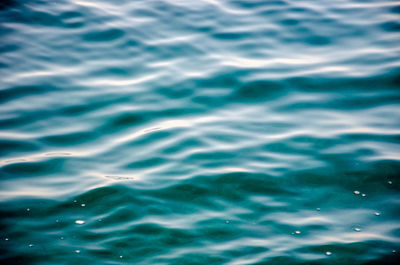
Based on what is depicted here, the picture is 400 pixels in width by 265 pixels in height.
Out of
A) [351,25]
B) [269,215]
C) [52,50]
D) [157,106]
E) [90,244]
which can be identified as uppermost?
[351,25]

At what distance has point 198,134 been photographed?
181 inches

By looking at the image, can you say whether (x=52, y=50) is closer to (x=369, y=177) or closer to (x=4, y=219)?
(x=4, y=219)

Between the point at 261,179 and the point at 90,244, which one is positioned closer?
the point at 90,244

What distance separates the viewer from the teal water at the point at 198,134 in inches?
141

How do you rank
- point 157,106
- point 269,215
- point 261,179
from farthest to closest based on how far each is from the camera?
point 157,106
point 261,179
point 269,215

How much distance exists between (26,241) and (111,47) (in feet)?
10.3

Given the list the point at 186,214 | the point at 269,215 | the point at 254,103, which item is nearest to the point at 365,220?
the point at 269,215

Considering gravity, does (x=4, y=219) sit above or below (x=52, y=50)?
below

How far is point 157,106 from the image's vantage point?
4945 millimetres

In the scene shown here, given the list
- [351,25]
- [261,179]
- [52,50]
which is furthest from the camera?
[351,25]

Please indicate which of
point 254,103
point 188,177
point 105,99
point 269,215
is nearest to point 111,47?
point 105,99

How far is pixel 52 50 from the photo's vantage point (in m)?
5.77

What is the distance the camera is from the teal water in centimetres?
357

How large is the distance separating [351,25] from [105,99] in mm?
3683
